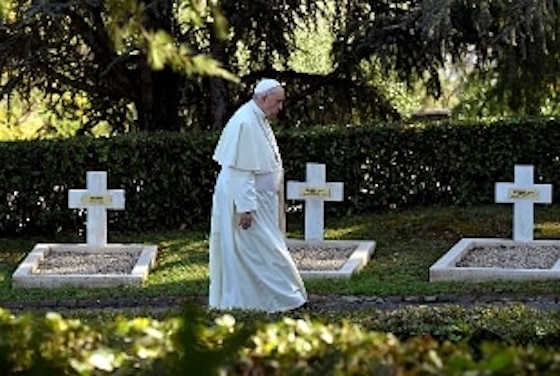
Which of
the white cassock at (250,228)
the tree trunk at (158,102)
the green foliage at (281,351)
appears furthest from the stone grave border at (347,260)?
the green foliage at (281,351)

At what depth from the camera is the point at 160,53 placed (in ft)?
13.9

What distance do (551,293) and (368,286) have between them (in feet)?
5.12

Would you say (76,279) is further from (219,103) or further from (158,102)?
(158,102)

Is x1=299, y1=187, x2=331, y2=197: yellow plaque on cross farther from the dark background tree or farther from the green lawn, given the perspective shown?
the dark background tree

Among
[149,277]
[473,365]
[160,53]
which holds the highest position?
[160,53]

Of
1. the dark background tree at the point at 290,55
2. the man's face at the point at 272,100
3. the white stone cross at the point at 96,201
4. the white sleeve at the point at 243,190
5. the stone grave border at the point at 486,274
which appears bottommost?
the stone grave border at the point at 486,274

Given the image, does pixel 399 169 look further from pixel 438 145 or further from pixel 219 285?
pixel 219 285

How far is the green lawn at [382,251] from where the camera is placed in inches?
437

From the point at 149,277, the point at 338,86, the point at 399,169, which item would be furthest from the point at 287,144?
the point at 149,277

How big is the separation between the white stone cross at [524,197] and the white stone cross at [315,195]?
1.74m

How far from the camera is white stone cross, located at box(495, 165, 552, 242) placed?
1305cm

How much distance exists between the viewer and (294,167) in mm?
15672

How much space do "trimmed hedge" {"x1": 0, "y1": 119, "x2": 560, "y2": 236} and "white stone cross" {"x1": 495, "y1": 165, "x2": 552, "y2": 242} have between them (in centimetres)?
289

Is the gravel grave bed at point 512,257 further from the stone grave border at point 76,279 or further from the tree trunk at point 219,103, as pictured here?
the tree trunk at point 219,103
